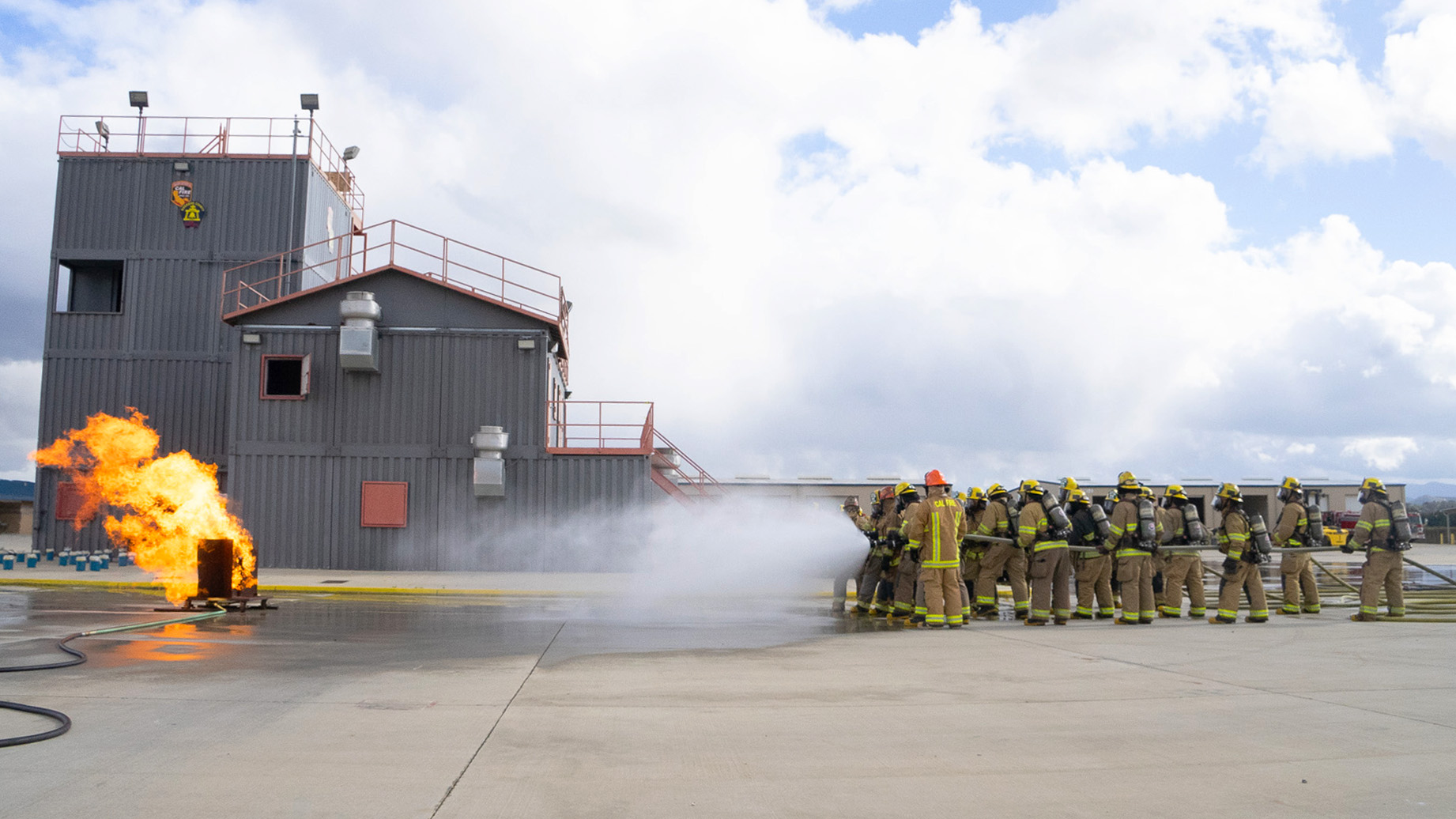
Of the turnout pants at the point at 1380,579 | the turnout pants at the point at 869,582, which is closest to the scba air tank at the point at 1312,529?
the turnout pants at the point at 1380,579

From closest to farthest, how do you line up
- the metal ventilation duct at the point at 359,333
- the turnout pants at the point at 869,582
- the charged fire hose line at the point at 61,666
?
the charged fire hose line at the point at 61,666 < the turnout pants at the point at 869,582 < the metal ventilation duct at the point at 359,333

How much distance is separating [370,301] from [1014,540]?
17.3 m

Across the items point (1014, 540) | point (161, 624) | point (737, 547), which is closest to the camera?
point (161, 624)

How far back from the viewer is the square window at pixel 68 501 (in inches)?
1046

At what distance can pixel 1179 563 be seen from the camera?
1421 centimetres

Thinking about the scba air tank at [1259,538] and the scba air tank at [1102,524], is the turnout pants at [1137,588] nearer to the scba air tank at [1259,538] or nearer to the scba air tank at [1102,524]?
the scba air tank at [1102,524]

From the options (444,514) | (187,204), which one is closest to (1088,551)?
(444,514)

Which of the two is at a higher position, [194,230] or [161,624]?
[194,230]

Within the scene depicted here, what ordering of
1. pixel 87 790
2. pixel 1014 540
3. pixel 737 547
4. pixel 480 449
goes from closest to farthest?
pixel 87 790
pixel 1014 540
pixel 737 547
pixel 480 449

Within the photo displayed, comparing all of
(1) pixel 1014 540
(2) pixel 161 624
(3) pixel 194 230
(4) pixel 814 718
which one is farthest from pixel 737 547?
(3) pixel 194 230

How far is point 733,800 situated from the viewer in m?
5.03

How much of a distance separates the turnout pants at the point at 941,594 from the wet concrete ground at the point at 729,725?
1.21 metres

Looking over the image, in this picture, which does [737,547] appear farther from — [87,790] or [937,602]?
[87,790]

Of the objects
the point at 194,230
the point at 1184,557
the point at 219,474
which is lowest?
the point at 1184,557
